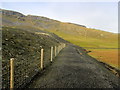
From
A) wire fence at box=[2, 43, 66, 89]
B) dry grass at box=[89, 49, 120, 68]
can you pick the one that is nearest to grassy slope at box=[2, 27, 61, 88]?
wire fence at box=[2, 43, 66, 89]

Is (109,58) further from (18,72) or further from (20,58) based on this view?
(18,72)

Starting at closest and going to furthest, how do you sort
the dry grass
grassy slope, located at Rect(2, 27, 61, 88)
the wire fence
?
1. the wire fence
2. grassy slope, located at Rect(2, 27, 61, 88)
3. the dry grass

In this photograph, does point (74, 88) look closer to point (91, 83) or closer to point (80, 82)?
point (80, 82)

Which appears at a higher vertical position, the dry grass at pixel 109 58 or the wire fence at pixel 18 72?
the wire fence at pixel 18 72

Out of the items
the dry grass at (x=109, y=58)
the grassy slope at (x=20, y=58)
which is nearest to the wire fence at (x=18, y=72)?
the grassy slope at (x=20, y=58)

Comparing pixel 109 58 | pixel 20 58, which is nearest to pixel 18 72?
pixel 20 58

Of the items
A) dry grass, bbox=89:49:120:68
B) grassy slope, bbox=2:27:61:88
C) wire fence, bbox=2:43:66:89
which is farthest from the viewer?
dry grass, bbox=89:49:120:68

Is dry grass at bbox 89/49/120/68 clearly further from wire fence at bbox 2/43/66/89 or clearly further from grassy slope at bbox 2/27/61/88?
wire fence at bbox 2/43/66/89

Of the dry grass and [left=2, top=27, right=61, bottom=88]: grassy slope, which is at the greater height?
[left=2, top=27, right=61, bottom=88]: grassy slope

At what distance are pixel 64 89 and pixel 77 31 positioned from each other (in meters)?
196

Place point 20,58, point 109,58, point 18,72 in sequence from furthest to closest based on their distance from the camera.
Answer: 1. point 109,58
2. point 20,58
3. point 18,72

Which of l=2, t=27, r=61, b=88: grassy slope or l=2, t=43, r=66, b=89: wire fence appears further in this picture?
l=2, t=27, r=61, b=88: grassy slope

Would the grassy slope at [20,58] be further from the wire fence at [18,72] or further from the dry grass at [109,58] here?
the dry grass at [109,58]

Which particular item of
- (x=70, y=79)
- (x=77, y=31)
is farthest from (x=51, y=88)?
(x=77, y=31)
